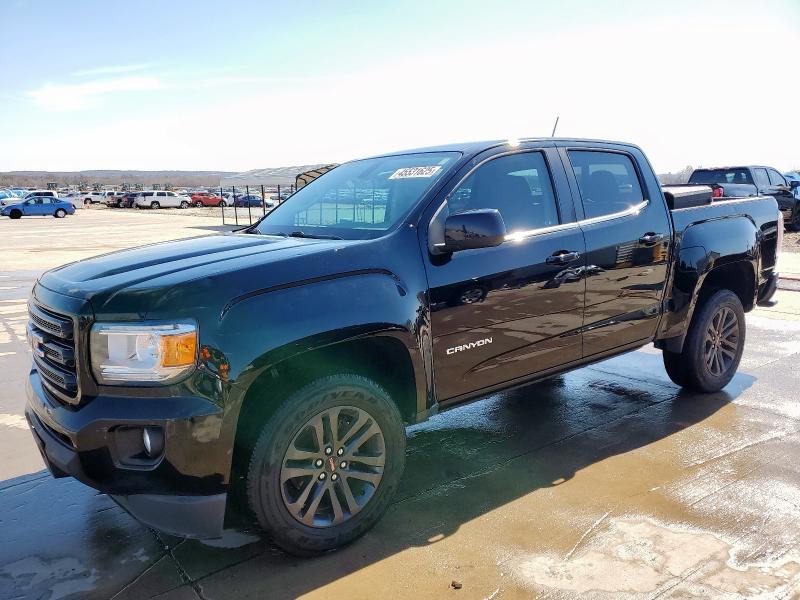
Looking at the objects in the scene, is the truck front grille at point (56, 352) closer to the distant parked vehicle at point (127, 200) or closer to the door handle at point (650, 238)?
the door handle at point (650, 238)

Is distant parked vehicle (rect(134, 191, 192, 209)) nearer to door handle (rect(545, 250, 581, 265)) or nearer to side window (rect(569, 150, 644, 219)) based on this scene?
side window (rect(569, 150, 644, 219))

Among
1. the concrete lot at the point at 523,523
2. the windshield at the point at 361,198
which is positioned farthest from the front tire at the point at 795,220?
the windshield at the point at 361,198

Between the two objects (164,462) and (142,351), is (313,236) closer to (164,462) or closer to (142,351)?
(142,351)

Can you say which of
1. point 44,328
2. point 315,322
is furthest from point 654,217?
point 44,328

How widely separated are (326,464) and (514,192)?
1948mm

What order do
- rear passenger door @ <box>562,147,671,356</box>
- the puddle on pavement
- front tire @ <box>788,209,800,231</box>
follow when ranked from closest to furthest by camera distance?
1. the puddle on pavement
2. rear passenger door @ <box>562,147,671,356</box>
3. front tire @ <box>788,209,800,231</box>

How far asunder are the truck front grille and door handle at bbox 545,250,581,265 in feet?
8.20

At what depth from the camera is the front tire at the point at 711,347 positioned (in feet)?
16.9

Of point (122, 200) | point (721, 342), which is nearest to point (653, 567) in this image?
point (721, 342)

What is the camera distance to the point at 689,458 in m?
4.16

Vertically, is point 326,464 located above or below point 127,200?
below

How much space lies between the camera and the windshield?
3627mm

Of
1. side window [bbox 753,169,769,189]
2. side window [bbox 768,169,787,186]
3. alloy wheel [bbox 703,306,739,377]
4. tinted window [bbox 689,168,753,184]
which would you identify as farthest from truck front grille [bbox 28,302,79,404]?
side window [bbox 768,169,787,186]

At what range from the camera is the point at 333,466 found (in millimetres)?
3105
